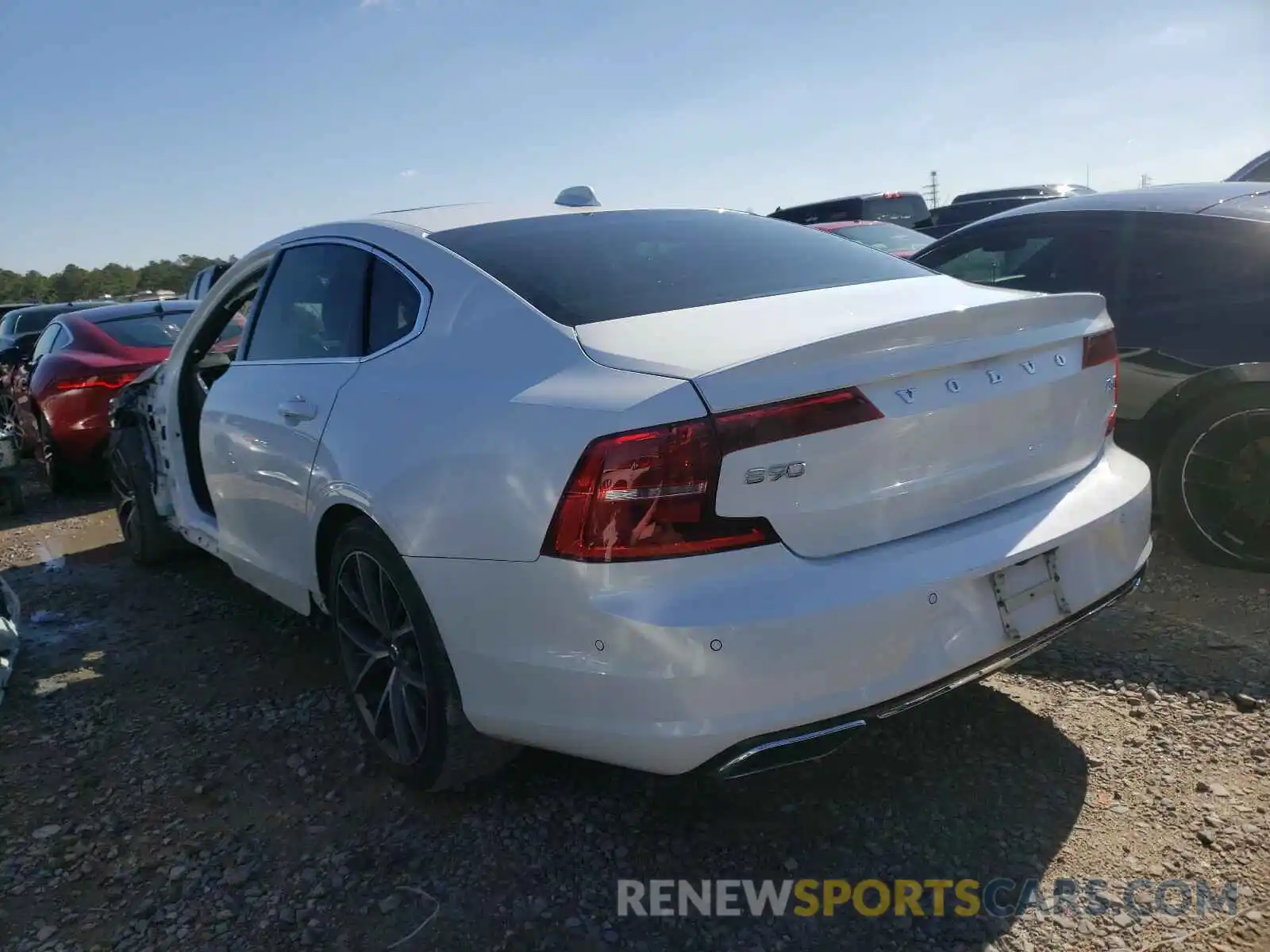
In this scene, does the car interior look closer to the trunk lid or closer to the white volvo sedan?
the white volvo sedan

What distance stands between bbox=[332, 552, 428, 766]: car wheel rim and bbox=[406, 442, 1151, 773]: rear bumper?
454 mm

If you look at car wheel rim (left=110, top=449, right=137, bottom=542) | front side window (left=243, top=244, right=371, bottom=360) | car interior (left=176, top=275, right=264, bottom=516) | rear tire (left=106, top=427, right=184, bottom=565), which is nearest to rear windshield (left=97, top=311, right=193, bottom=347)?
car wheel rim (left=110, top=449, right=137, bottom=542)

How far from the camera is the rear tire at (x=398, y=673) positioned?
8.91 feet

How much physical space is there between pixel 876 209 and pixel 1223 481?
13.3 m

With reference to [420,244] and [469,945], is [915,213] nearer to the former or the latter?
[420,244]

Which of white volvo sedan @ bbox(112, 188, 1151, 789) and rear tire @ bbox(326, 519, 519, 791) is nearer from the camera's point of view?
white volvo sedan @ bbox(112, 188, 1151, 789)

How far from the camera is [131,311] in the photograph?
8227 millimetres

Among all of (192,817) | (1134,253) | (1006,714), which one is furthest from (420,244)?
(1134,253)

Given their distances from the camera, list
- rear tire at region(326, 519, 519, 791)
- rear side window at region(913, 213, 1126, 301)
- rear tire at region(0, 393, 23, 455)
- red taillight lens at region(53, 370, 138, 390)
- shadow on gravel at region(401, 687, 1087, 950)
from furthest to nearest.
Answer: rear tire at region(0, 393, 23, 455) < red taillight lens at region(53, 370, 138, 390) < rear side window at region(913, 213, 1126, 301) < rear tire at region(326, 519, 519, 791) < shadow on gravel at region(401, 687, 1087, 950)

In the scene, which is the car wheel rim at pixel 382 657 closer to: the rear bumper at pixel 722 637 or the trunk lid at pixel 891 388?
the rear bumper at pixel 722 637

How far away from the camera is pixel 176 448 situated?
484 cm

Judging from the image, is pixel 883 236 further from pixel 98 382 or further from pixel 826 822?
pixel 826 822

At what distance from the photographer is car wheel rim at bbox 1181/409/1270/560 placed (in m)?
3.99

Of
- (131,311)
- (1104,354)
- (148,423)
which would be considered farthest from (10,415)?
(1104,354)
